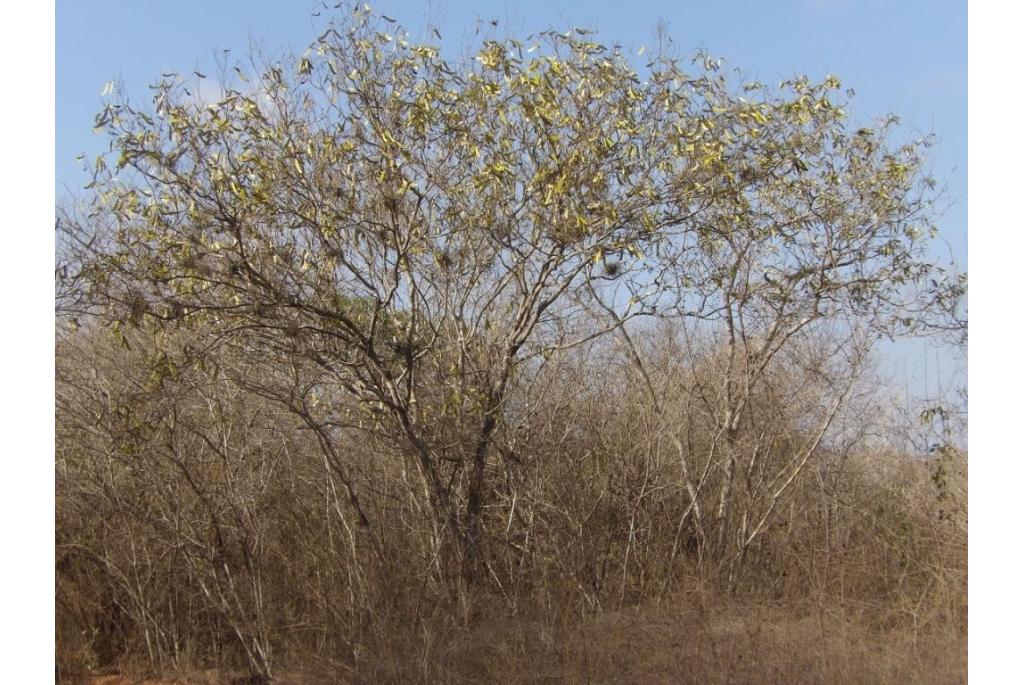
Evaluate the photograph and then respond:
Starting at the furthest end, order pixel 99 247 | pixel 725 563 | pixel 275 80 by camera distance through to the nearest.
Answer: pixel 725 563 < pixel 275 80 < pixel 99 247

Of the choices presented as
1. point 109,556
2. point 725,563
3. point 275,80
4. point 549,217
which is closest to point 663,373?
point 725,563

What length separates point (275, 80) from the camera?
21.3 ft

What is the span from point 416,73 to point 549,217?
1.32m

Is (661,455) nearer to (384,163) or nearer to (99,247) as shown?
(384,163)

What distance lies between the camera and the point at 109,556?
257 inches

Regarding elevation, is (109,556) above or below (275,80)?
below

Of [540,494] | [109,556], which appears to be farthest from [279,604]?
[540,494]

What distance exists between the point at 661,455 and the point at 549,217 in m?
2.47

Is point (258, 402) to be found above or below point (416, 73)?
below

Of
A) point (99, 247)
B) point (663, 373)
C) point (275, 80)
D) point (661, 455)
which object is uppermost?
point (275, 80)
